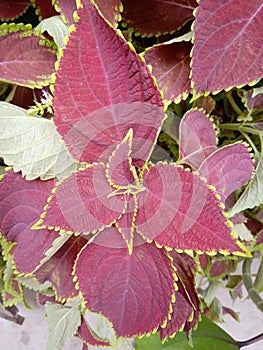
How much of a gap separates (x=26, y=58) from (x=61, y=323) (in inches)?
9.5

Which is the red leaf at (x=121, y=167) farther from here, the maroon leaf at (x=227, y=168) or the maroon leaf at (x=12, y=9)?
the maroon leaf at (x=12, y=9)

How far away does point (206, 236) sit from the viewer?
0.32 m

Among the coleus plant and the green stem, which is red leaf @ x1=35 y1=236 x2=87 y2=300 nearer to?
the coleus plant

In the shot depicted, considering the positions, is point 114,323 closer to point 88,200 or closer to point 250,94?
point 88,200

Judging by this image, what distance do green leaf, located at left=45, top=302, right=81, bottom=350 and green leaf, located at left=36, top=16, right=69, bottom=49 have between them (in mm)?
245

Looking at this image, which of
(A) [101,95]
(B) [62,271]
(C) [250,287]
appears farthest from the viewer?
(C) [250,287]

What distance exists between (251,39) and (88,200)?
148 millimetres

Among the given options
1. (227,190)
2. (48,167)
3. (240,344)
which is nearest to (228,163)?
(227,190)

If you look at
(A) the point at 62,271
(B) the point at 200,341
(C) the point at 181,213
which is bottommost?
(B) the point at 200,341

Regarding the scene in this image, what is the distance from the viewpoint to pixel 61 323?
0.49 metres

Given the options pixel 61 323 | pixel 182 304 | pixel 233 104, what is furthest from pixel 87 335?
pixel 233 104

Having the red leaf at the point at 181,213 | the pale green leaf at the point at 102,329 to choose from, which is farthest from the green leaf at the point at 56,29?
the pale green leaf at the point at 102,329

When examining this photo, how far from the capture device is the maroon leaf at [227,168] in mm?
375

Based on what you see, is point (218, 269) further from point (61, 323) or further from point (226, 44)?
point (226, 44)
